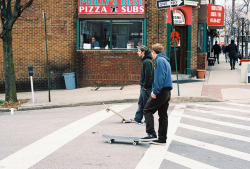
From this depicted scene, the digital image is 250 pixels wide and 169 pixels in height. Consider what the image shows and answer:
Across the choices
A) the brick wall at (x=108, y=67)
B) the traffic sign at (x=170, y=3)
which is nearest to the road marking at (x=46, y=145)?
the traffic sign at (x=170, y=3)

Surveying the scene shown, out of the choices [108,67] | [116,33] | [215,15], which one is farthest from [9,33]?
[215,15]

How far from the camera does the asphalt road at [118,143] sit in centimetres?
584

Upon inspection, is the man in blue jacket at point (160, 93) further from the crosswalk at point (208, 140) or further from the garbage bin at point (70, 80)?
the garbage bin at point (70, 80)

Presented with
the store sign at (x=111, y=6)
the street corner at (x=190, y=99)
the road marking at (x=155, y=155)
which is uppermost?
the store sign at (x=111, y=6)

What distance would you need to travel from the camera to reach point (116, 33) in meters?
17.2

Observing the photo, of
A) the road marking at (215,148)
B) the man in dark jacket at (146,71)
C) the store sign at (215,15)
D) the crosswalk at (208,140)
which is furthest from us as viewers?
the store sign at (215,15)

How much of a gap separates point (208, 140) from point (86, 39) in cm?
1117

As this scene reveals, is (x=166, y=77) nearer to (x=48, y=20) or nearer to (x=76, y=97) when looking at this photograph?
(x=76, y=97)

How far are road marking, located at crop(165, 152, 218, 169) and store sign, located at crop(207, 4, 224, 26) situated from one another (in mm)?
18688

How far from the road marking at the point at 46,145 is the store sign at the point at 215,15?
15.7 metres

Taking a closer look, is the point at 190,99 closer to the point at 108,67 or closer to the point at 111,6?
the point at 108,67

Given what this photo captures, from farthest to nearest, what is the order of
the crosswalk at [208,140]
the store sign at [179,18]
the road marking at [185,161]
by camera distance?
the store sign at [179,18], the crosswalk at [208,140], the road marking at [185,161]

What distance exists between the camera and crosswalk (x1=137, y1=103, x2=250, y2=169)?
5805 mm

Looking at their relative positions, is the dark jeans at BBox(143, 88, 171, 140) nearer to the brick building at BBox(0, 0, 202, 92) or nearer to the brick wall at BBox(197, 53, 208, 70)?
the brick building at BBox(0, 0, 202, 92)
